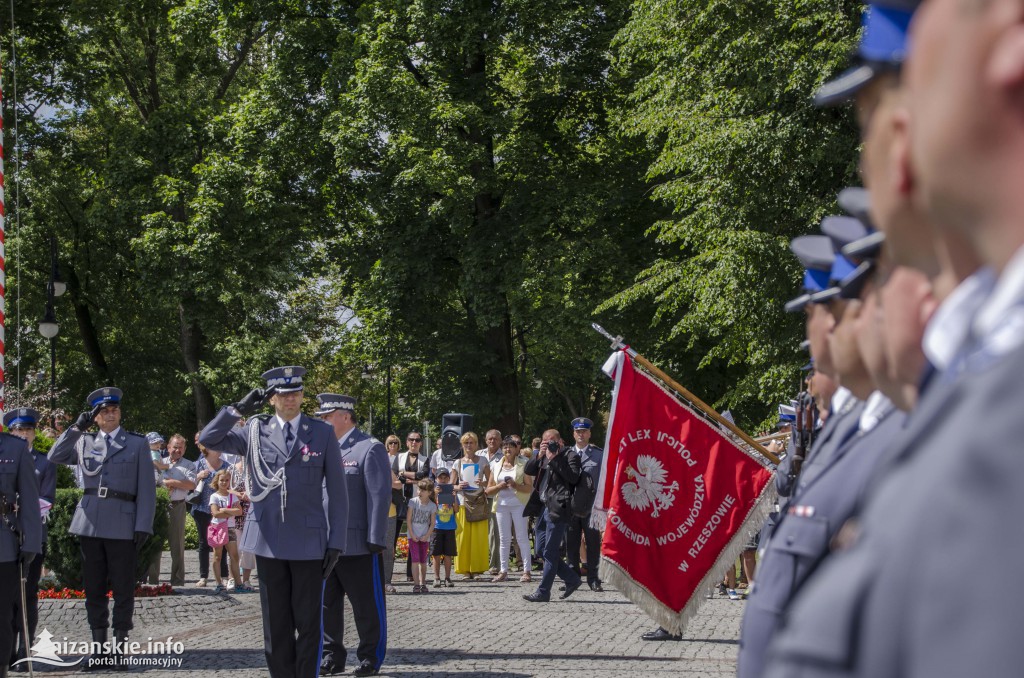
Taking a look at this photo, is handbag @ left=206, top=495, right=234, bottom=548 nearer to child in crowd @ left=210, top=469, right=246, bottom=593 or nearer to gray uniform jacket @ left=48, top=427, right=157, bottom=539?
child in crowd @ left=210, top=469, right=246, bottom=593

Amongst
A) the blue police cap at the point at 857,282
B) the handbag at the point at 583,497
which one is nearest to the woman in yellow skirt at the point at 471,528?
the handbag at the point at 583,497

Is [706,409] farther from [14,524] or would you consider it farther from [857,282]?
[857,282]

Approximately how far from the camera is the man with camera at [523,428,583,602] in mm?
14617

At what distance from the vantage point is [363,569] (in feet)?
31.0

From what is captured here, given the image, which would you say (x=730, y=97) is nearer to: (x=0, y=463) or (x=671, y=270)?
(x=671, y=270)

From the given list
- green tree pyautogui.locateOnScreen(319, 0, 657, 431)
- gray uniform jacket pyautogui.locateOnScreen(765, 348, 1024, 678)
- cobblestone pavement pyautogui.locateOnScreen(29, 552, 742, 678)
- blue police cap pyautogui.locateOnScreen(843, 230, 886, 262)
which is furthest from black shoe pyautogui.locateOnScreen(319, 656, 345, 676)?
green tree pyautogui.locateOnScreen(319, 0, 657, 431)

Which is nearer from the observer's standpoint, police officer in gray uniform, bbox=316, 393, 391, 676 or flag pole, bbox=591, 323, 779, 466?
flag pole, bbox=591, 323, 779, 466

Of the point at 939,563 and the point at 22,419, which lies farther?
the point at 22,419

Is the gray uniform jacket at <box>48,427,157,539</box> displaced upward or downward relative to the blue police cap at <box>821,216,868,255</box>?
downward

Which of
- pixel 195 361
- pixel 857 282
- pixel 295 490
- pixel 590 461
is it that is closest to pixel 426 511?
pixel 590 461

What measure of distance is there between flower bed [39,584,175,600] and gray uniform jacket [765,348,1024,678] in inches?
558

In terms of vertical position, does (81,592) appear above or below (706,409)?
below

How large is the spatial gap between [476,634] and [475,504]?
246 inches

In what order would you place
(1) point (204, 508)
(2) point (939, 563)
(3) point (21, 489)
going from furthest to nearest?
(1) point (204, 508)
(3) point (21, 489)
(2) point (939, 563)
